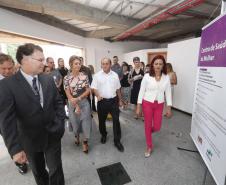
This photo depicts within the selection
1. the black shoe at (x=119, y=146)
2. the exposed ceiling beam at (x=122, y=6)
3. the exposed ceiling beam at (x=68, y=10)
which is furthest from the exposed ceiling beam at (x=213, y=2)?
the black shoe at (x=119, y=146)

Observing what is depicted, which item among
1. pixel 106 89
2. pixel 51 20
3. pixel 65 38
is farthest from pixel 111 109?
pixel 65 38

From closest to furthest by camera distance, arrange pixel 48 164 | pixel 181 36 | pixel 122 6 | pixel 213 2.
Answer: pixel 48 164, pixel 213 2, pixel 122 6, pixel 181 36

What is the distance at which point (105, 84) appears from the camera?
229 cm

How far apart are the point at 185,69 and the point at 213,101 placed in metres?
2.88

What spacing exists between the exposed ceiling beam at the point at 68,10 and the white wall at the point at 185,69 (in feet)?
6.30

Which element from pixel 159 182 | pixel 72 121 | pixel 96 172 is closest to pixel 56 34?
pixel 72 121

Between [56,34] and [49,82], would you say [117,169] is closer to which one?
[49,82]

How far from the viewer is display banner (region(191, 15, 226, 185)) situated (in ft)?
4.54

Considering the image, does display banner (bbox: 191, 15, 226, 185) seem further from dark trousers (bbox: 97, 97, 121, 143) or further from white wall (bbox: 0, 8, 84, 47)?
white wall (bbox: 0, 8, 84, 47)

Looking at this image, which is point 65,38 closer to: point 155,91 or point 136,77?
point 136,77

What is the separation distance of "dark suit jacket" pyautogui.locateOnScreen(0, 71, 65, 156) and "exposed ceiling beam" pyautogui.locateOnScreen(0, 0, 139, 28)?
2709 millimetres

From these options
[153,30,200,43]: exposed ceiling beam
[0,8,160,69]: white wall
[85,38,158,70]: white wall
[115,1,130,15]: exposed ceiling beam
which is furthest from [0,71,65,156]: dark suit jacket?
[153,30,200,43]: exposed ceiling beam

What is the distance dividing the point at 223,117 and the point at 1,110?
1.85 meters

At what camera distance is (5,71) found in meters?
1.90
